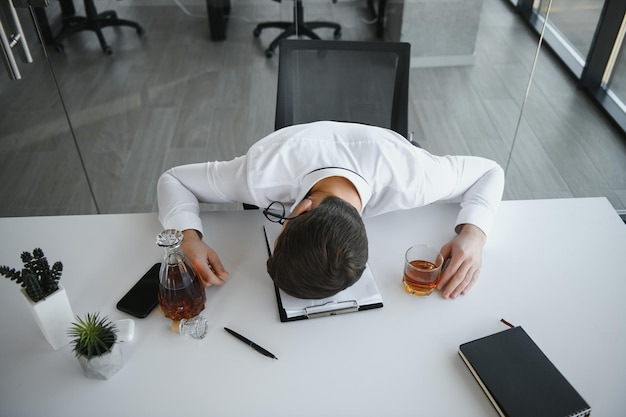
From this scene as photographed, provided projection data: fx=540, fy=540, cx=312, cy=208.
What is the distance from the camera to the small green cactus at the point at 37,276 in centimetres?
112

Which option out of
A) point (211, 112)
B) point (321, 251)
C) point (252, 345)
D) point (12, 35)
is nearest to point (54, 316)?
point (252, 345)

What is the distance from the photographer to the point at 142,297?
4.40 feet

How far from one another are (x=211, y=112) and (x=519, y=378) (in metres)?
2.47

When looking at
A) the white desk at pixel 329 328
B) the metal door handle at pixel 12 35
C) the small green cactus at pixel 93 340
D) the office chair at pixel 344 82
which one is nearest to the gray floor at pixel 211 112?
the metal door handle at pixel 12 35

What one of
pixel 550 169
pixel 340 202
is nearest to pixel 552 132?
pixel 550 169

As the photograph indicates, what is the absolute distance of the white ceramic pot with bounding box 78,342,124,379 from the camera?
1.13 meters

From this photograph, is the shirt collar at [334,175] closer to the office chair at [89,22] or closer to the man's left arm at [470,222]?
the man's left arm at [470,222]

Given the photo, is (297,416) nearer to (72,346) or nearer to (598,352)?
(72,346)

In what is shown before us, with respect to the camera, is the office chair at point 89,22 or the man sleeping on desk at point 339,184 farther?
the office chair at point 89,22

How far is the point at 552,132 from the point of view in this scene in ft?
10.0

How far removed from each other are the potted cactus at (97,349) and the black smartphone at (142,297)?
13 cm

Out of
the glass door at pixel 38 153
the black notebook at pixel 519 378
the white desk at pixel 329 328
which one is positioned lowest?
the glass door at pixel 38 153

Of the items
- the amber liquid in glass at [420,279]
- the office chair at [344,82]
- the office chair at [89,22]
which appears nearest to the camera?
the amber liquid in glass at [420,279]

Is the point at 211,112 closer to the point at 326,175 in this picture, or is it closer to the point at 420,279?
the point at 326,175
